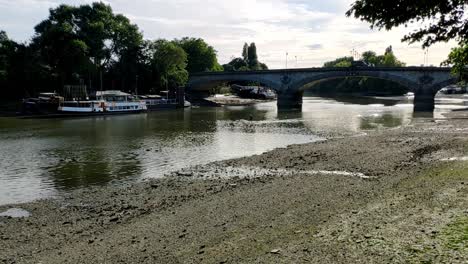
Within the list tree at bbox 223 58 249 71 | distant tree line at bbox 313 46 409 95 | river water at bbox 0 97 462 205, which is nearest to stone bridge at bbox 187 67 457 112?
river water at bbox 0 97 462 205

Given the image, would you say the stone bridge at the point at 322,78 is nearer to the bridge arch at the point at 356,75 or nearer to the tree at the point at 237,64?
the bridge arch at the point at 356,75

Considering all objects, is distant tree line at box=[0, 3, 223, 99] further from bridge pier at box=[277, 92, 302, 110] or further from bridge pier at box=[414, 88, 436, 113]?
bridge pier at box=[414, 88, 436, 113]

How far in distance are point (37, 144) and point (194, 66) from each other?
9822 cm

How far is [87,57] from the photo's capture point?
297 feet

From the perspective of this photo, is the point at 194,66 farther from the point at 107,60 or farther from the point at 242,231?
the point at 242,231

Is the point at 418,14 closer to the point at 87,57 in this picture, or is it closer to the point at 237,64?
the point at 87,57

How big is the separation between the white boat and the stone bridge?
31.5 meters

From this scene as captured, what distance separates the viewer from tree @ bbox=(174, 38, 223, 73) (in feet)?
440

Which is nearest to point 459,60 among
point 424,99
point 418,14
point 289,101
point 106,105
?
point 418,14

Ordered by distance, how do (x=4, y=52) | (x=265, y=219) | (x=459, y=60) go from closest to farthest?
(x=459, y=60) → (x=265, y=219) → (x=4, y=52)

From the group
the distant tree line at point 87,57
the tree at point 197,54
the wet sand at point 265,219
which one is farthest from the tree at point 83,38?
the wet sand at point 265,219

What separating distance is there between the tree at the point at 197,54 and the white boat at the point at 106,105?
2100 inches

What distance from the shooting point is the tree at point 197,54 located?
13425 centimetres

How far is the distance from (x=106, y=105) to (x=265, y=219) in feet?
217
